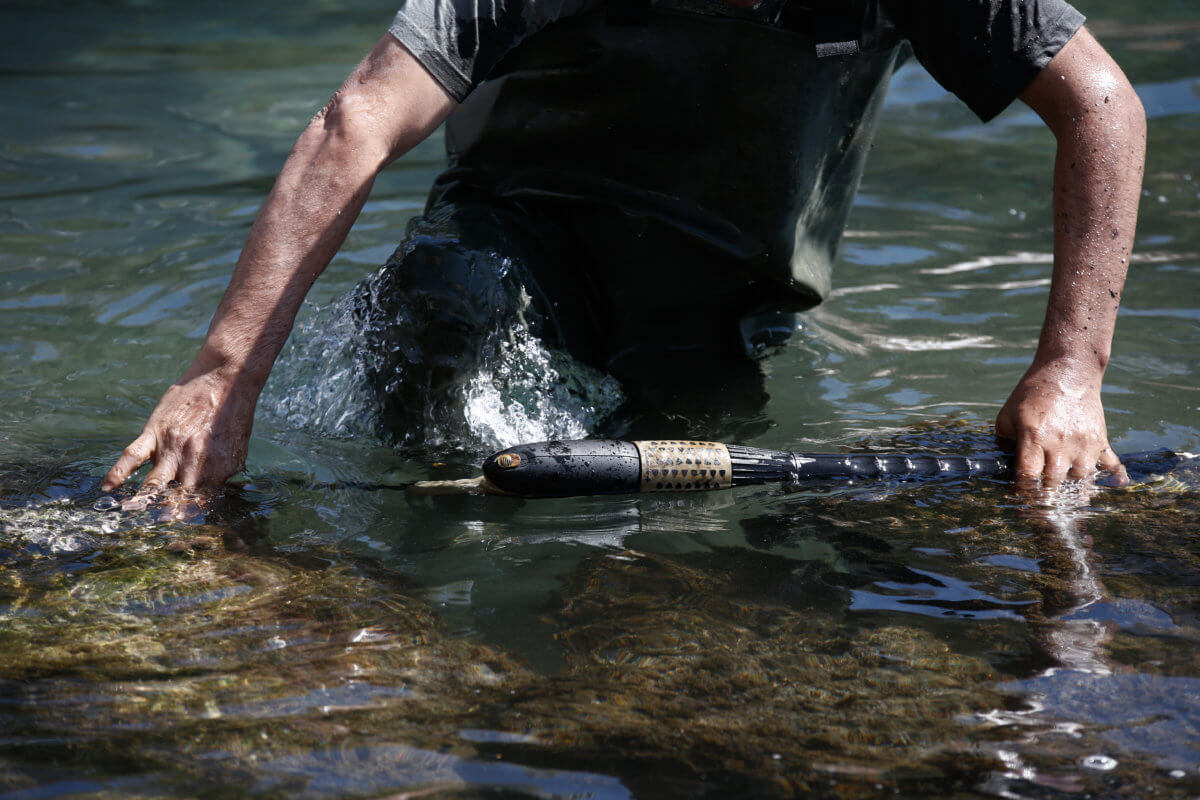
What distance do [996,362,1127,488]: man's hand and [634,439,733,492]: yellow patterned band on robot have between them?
0.64 meters

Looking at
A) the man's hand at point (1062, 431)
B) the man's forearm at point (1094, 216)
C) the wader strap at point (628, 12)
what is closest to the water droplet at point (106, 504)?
the wader strap at point (628, 12)

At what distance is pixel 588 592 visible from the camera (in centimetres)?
203

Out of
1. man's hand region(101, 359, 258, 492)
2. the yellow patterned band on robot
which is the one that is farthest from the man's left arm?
man's hand region(101, 359, 258, 492)

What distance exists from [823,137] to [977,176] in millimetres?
2713

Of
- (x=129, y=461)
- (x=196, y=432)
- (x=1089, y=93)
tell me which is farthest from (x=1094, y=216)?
(x=129, y=461)

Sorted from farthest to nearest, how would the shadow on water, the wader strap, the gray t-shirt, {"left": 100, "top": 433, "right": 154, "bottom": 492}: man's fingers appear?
the wader strap → the gray t-shirt → {"left": 100, "top": 433, "right": 154, "bottom": 492}: man's fingers → the shadow on water

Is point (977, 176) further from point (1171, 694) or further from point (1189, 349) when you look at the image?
point (1171, 694)

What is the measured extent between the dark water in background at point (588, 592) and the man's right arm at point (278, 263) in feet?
0.47

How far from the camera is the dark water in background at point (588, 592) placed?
1.54 meters

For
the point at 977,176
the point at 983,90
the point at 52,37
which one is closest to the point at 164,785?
the point at 983,90

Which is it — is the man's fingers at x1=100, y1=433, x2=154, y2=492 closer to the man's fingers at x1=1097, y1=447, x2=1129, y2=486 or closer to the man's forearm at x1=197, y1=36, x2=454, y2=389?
the man's forearm at x1=197, y1=36, x2=454, y2=389

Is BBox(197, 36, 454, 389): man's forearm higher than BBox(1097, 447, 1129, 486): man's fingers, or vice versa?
BBox(197, 36, 454, 389): man's forearm

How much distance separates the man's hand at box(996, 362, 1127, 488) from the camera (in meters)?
2.40

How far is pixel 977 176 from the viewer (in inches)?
213
